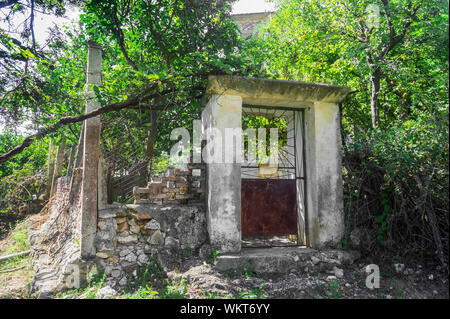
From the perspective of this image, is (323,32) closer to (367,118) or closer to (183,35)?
(367,118)

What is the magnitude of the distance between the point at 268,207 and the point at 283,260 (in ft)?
3.53

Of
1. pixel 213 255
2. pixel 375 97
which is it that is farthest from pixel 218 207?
pixel 375 97

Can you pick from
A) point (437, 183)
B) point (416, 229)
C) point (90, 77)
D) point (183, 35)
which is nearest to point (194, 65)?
point (90, 77)

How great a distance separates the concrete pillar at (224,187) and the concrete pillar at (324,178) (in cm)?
140

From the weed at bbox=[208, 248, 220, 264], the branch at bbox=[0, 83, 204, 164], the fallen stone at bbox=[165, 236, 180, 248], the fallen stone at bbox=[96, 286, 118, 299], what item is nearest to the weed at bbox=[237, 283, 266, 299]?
the weed at bbox=[208, 248, 220, 264]

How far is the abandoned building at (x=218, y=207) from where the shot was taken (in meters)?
3.86

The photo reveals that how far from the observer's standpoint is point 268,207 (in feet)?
15.3

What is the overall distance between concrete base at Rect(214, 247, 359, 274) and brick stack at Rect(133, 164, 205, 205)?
1.24 meters

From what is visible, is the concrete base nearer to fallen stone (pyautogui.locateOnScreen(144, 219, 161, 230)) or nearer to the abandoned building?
the abandoned building

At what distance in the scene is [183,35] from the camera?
621cm

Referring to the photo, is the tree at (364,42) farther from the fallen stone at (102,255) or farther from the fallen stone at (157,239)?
the fallen stone at (102,255)

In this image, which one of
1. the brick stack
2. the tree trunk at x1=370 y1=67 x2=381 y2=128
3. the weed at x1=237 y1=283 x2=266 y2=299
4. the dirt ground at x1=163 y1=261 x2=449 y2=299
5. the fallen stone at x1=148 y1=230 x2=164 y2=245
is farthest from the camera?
the tree trunk at x1=370 y1=67 x2=381 y2=128

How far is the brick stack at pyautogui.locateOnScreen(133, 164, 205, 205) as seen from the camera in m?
4.25

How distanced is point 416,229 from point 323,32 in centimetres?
572
